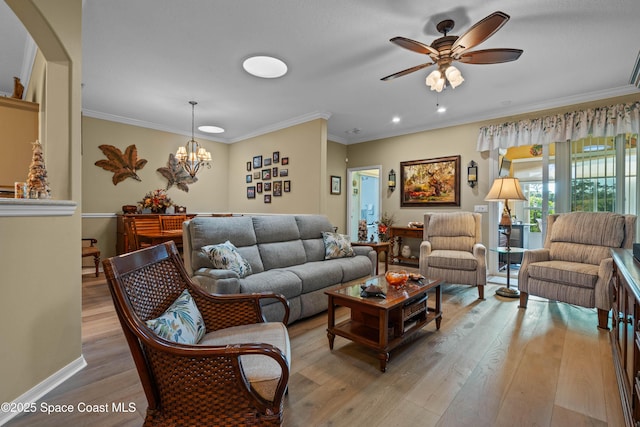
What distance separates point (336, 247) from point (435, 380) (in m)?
1.89

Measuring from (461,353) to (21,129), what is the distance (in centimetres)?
428

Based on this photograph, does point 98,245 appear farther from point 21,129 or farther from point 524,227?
point 524,227

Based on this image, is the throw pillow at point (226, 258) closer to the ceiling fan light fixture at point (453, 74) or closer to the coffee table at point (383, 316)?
the coffee table at point (383, 316)

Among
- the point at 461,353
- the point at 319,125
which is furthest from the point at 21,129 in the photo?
the point at 461,353

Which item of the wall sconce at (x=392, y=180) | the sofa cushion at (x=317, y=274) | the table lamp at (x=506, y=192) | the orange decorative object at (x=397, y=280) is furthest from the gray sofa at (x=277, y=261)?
the wall sconce at (x=392, y=180)

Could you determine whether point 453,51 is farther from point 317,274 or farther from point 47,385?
point 47,385

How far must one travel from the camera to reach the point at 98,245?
495 centimetres

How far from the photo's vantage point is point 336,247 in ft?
11.6

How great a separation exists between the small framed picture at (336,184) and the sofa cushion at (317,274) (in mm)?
3191

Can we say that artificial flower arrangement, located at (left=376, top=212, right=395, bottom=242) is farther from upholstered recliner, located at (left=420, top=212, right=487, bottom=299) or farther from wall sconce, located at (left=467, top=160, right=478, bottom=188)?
wall sconce, located at (left=467, top=160, right=478, bottom=188)

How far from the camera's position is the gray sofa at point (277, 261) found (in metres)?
2.48

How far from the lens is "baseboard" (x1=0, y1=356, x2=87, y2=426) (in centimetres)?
151

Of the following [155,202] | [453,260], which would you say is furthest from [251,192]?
[453,260]

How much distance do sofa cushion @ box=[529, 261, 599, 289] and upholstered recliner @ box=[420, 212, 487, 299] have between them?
0.53 metres
